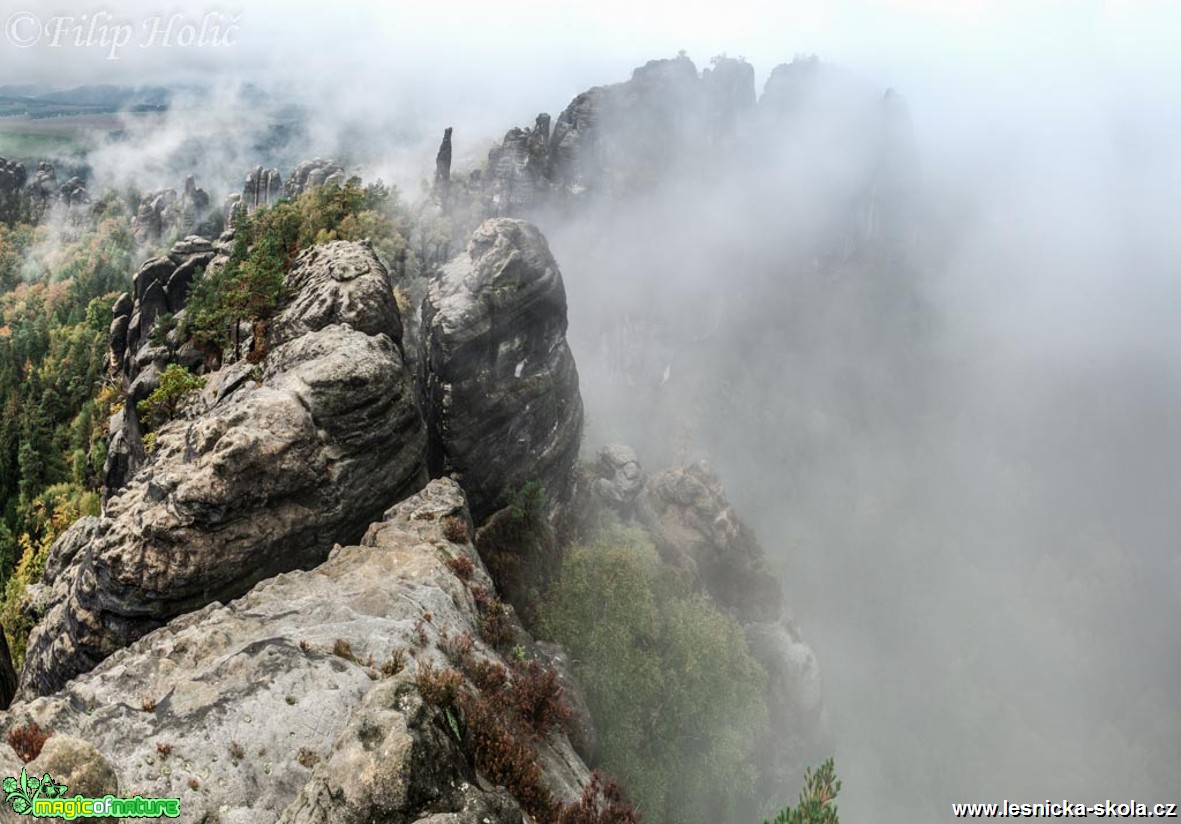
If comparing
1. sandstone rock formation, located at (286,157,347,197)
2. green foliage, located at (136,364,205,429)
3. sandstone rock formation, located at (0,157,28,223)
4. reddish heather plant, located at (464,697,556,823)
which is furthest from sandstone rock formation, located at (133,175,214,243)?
reddish heather plant, located at (464,697,556,823)

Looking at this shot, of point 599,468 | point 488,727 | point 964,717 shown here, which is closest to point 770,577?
point 599,468

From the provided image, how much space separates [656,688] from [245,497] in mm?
25891

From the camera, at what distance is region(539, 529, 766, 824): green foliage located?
3372 cm

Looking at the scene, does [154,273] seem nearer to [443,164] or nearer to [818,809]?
[443,164]

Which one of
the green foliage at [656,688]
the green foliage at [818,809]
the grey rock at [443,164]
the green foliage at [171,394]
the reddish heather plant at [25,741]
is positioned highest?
the grey rock at [443,164]

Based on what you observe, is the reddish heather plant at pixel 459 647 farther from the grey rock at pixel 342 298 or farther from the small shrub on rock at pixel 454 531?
the grey rock at pixel 342 298

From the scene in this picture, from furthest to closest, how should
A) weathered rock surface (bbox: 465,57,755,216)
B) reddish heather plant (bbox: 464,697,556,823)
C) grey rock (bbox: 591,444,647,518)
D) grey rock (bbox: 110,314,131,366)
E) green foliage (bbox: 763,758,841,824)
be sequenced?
weathered rock surface (bbox: 465,57,755,216) < grey rock (bbox: 110,314,131,366) < grey rock (bbox: 591,444,647,518) < green foliage (bbox: 763,758,841,824) < reddish heather plant (bbox: 464,697,556,823)

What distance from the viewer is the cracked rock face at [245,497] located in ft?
62.0

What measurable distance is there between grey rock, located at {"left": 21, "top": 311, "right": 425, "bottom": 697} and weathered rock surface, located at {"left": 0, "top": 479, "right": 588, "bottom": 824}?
1.76 meters

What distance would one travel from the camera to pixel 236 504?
64.3 feet

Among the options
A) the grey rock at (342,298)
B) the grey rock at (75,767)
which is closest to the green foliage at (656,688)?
the grey rock at (342,298)

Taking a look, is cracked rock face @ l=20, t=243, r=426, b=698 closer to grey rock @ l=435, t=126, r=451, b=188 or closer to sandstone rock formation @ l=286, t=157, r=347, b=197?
grey rock @ l=435, t=126, r=451, b=188

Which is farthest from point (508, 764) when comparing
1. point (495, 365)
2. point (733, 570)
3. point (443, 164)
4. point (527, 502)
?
point (443, 164)

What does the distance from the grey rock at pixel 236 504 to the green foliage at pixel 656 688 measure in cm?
1589
